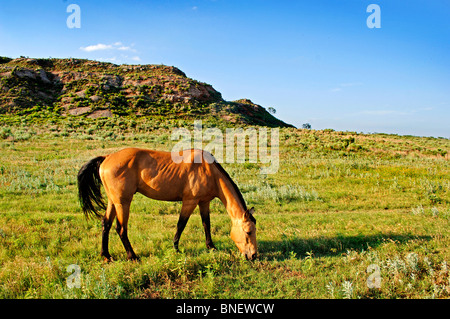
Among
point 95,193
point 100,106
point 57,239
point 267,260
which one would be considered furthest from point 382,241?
point 100,106

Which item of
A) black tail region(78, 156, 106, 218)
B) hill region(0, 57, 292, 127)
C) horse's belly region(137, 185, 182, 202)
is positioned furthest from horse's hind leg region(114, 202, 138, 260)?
hill region(0, 57, 292, 127)

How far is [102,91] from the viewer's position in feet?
172

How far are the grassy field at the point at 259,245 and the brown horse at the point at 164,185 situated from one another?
0.60 m

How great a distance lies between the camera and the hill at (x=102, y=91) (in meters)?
45.6

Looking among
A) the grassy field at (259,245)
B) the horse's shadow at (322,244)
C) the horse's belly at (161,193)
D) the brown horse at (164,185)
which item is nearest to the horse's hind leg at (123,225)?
the brown horse at (164,185)

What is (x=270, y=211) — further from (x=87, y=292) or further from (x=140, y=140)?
(x=140, y=140)

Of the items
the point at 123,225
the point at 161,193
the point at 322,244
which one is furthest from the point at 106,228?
the point at 322,244

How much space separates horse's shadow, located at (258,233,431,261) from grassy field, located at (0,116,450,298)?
0.03 m

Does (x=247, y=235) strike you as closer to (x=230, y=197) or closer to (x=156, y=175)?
(x=230, y=197)

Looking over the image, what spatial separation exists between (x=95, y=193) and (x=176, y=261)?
2524 mm

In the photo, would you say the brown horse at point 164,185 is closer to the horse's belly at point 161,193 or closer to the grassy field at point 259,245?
the horse's belly at point 161,193

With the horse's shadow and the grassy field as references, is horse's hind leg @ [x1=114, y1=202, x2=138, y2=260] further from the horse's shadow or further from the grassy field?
the horse's shadow

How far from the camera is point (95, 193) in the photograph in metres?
5.96
